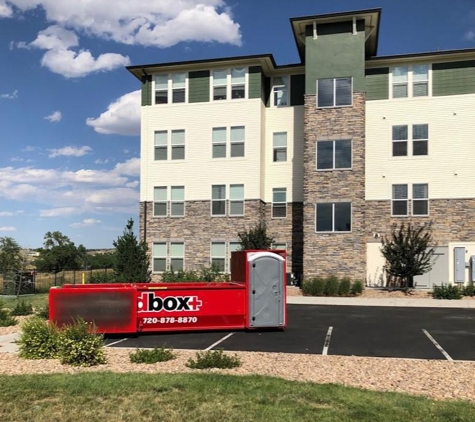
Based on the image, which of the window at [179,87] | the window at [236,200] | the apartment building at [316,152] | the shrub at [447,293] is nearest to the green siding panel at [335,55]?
the apartment building at [316,152]

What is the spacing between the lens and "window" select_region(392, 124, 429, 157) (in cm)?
2686

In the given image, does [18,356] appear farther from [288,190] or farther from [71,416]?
[288,190]

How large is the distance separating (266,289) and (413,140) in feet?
→ 56.9

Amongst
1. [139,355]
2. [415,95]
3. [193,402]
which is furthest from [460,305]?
[193,402]

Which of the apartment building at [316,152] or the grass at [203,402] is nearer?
the grass at [203,402]

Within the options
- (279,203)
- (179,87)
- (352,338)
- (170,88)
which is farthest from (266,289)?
(170,88)

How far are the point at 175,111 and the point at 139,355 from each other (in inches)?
874

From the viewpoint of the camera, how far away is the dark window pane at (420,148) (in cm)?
2683

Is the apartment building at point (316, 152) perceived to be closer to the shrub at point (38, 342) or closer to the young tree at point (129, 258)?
the young tree at point (129, 258)

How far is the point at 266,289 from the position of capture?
1335 cm

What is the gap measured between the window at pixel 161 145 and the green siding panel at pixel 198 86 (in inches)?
103

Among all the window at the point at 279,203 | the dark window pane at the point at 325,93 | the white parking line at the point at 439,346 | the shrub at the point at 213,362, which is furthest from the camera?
the window at the point at 279,203

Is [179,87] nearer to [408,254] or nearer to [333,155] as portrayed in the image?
[333,155]

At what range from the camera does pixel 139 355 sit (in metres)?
9.11
